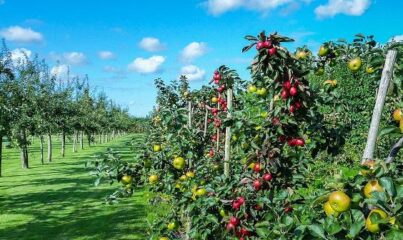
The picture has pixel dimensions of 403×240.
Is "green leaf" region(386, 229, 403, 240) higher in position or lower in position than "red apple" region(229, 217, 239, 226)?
higher

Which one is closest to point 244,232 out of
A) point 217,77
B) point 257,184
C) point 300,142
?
point 257,184

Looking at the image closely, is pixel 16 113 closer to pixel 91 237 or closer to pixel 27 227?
pixel 27 227

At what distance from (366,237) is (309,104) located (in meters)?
1.81

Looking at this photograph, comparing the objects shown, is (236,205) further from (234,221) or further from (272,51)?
(272,51)

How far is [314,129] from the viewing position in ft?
12.8

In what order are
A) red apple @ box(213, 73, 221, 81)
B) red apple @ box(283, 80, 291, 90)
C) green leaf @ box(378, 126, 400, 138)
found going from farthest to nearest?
red apple @ box(213, 73, 221, 81), red apple @ box(283, 80, 291, 90), green leaf @ box(378, 126, 400, 138)

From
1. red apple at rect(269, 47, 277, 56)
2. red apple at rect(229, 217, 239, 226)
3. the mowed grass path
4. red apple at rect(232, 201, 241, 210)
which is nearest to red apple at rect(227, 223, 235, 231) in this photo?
red apple at rect(229, 217, 239, 226)

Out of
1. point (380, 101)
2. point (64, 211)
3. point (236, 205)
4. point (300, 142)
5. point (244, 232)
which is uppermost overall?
point (380, 101)

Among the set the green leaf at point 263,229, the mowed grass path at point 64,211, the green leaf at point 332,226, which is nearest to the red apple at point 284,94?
the green leaf at point 263,229

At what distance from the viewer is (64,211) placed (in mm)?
12516

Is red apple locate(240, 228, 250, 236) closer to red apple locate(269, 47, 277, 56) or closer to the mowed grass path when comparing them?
red apple locate(269, 47, 277, 56)

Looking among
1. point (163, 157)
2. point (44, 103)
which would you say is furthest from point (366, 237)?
point (44, 103)

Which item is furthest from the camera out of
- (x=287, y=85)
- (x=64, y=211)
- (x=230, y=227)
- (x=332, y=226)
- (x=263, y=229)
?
(x=64, y=211)

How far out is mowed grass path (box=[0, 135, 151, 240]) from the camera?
1003 centimetres
